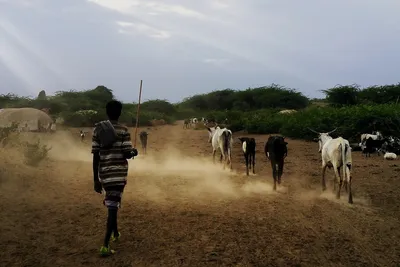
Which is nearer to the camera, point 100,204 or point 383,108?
point 100,204

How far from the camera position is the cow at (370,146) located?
17500 mm

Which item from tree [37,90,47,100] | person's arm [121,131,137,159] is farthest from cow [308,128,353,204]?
tree [37,90,47,100]

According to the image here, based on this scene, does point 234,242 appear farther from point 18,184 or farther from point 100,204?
point 18,184

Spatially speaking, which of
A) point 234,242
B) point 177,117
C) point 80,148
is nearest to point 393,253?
point 234,242

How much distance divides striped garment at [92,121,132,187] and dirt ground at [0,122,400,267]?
983mm

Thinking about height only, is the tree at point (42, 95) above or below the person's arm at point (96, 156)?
above

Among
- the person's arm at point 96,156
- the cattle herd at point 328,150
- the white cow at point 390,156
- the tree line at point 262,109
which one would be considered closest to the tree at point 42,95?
the tree line at point 262,109

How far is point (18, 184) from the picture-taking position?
29.1ft

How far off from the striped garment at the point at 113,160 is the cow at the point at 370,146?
571 inches

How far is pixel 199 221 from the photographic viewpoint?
22.4ft

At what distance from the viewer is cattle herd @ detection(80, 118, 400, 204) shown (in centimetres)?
891

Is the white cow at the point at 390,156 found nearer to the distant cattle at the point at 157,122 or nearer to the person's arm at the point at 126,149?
the person's arm at the point at 126,149

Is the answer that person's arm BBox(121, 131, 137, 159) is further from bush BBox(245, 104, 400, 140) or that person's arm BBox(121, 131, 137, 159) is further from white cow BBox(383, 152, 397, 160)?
bush BBox(245, 104, 400, 140)

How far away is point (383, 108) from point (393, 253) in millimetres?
18683
